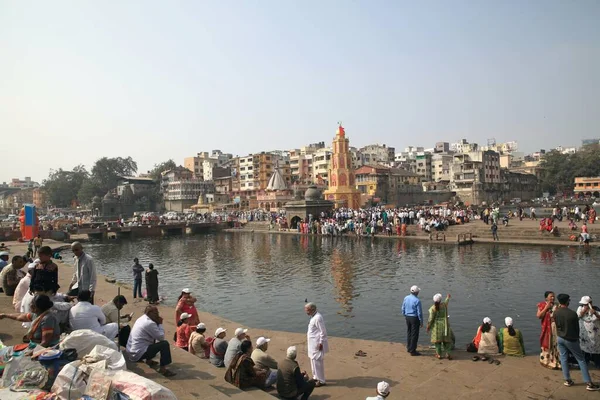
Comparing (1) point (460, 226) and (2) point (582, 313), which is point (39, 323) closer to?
(2) point (582, 313)

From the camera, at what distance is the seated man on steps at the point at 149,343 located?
7.11m

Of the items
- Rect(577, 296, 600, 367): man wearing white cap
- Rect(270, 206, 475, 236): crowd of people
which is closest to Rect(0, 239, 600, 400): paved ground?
Rect(577, 296, 600, 367): man wearing white cap

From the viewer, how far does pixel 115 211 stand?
75125 millimetres

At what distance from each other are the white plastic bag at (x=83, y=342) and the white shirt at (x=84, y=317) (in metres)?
0.93

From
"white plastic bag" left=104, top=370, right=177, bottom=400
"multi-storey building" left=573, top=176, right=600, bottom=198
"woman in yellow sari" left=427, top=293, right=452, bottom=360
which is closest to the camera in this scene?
"white plastic bag" left=104, top=370, right=177, bottom=400

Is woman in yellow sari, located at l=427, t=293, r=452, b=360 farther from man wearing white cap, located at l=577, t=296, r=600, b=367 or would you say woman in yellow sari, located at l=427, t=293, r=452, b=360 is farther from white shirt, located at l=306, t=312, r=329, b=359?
white shirt, located at l=306, t=312, r=329, b=359

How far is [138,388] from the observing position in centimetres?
497

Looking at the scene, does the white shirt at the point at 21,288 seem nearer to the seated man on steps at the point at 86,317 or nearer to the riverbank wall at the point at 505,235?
the seated man on steps at the point at 86,317

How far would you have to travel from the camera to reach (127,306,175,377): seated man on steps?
7.11 meters

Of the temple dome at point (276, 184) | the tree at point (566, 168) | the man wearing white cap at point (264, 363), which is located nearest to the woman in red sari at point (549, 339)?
the man wearing white cap at point (264, 363)

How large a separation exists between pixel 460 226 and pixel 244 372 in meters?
31.6

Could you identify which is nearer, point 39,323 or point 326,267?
point 39,323

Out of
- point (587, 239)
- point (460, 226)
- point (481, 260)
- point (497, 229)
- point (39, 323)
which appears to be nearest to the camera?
point (39, 323)

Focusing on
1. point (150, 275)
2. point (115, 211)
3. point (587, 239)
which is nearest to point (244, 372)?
point (150, 275)
